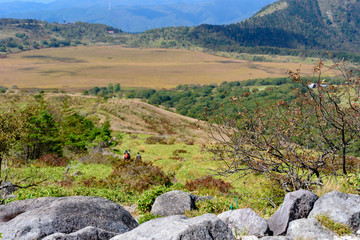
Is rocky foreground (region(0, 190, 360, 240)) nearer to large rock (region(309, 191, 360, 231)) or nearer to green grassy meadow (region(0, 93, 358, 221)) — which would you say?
large rock (region(309, 191, 360, 231))

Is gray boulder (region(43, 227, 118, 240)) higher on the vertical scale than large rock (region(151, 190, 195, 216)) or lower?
higher

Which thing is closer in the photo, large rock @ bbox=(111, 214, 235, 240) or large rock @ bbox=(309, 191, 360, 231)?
large rock @ bbox=(111, 214, 235, 240)

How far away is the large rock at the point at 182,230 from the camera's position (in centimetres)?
548

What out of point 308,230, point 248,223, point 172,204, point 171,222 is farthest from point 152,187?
point 308,230

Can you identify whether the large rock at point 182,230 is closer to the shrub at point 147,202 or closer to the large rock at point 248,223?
the large rock at point 248,223

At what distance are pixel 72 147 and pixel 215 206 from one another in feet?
71.0

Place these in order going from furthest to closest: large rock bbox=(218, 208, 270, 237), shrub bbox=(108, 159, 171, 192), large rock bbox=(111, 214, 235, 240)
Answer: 1. shrub bbox=(108, 159, 171, 192)
2. large rock bbox=(218, 208, 270, 237)
3. large rock bbox=(111, 214, 235, 240)

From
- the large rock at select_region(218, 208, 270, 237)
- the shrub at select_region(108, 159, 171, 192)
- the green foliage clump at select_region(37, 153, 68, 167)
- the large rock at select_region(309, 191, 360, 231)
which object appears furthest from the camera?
the green foliage clump at select_region(37, 153, 68, 167)

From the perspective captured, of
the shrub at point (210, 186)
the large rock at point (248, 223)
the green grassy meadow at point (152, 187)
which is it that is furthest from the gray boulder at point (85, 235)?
the shrub at point (210, 186)

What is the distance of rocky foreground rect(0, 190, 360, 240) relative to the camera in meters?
5.88

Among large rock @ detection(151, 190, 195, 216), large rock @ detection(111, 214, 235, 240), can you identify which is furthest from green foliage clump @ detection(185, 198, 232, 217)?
large rock @ detection(111, 214, 235, 240)

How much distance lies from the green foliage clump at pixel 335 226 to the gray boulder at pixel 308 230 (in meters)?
0.32

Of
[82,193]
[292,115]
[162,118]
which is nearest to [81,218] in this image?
[82,193]

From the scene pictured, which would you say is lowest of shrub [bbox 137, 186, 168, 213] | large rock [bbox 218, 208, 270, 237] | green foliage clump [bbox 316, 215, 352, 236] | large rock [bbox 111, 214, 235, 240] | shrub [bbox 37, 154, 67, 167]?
shrub [bbox 37, 154, 67, 167]
